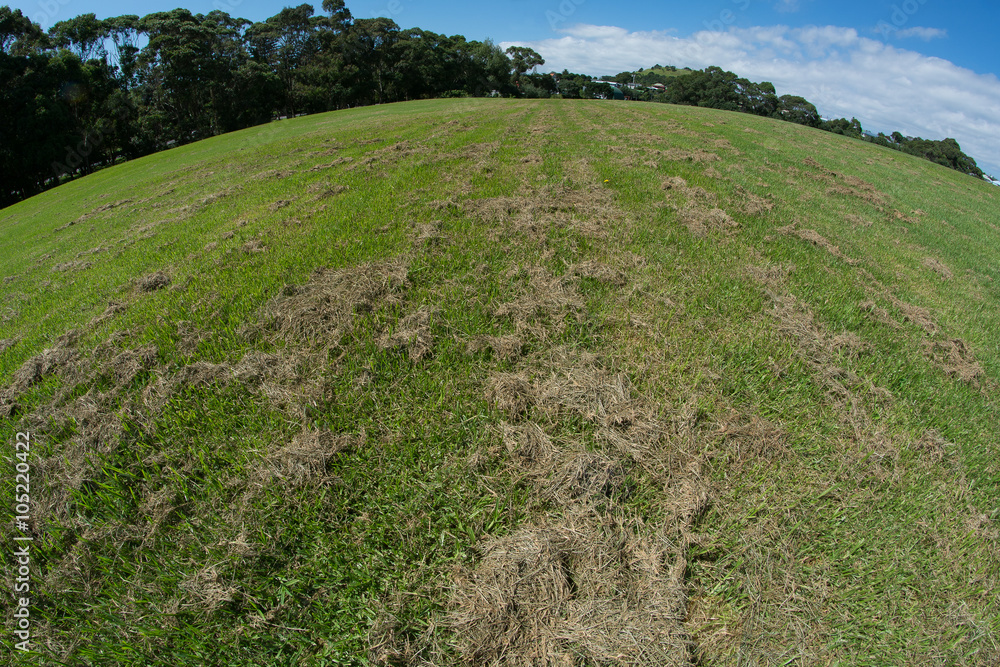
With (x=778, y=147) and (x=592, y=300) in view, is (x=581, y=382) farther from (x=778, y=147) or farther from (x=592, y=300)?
(x=778, y=147)

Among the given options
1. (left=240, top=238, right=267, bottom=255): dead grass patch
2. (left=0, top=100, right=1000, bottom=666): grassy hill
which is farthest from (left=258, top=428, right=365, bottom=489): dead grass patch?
(left=240, top=238, right=267, bottom=255): dead grass patch

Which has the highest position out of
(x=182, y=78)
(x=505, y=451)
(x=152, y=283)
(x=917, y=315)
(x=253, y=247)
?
(x=182, y=78)

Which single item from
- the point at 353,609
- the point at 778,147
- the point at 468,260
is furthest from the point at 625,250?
the point at 778,147

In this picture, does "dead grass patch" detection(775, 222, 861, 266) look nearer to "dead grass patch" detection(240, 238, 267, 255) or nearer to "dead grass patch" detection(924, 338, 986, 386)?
"dead grass patch" detection(924, 338, 986, 386)

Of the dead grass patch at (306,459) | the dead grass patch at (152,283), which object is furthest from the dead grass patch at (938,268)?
the dead grass patch at (152,283)

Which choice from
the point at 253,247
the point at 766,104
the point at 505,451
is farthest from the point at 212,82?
the point at 766,104

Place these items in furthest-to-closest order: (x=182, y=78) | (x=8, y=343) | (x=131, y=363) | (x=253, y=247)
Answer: (x=182, y=78)
(x=253, y=247)
(x=8, y=343)
(x=131, y=363)

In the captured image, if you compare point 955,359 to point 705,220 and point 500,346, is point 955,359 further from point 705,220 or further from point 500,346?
point 500,346

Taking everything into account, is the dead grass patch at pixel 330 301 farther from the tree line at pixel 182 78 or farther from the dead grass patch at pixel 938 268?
the tree line at pixel 182 78
